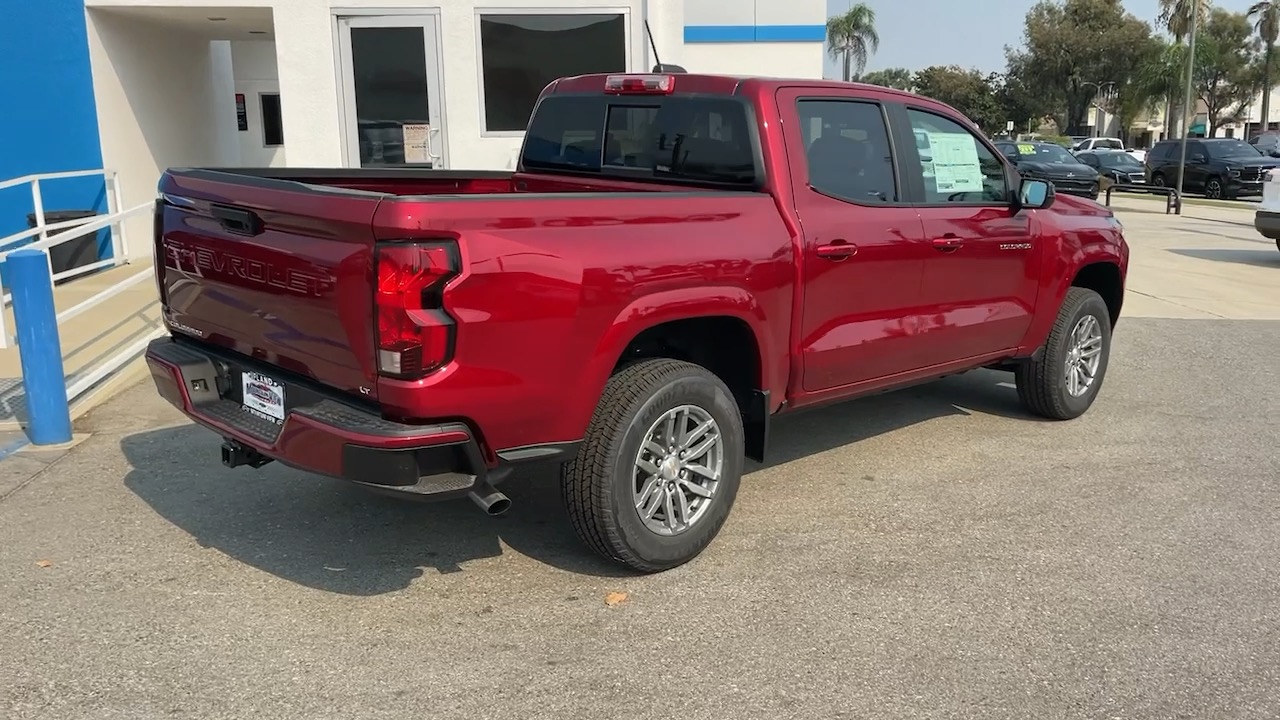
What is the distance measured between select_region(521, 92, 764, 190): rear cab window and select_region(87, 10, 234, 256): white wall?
27.0 feet

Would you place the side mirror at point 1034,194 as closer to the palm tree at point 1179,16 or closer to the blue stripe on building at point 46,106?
the blue stripe on building at point 46,106

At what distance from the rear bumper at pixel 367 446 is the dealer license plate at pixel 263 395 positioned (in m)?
0.04

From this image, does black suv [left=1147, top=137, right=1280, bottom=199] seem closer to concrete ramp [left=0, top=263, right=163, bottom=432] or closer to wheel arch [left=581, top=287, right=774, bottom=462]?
concrete ramp [left=0, top=263, right=163, bottom=432]

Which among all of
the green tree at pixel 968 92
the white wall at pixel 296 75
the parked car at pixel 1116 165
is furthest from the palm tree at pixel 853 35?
the white wall at pixel 296 75

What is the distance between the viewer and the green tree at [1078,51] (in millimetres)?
62844

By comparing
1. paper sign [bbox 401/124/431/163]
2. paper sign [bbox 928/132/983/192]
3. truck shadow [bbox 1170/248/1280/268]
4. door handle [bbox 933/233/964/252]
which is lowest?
truck shadow [bbox 1170/248/1280/268]

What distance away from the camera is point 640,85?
15.7 feet

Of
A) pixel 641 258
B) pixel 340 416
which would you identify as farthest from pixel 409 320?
pixel 641 258

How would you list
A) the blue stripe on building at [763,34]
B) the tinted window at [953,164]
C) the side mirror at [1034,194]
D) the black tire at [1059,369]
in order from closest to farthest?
the tinted window at [953,164]
the side mirror at [1034,194]
the black tire at [1059,369]
the blue stripe on building at [763,34]

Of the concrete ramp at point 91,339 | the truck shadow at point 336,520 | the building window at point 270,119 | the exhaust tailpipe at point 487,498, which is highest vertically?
the building window at point 270,119

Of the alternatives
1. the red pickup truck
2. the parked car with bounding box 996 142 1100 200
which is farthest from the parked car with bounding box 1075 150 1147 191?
the red pickup truck

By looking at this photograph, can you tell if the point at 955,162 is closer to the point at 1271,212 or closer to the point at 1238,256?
the point at 1271,212

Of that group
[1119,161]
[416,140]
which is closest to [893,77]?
[1119,161]

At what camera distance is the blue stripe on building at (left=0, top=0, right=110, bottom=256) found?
10.5m
